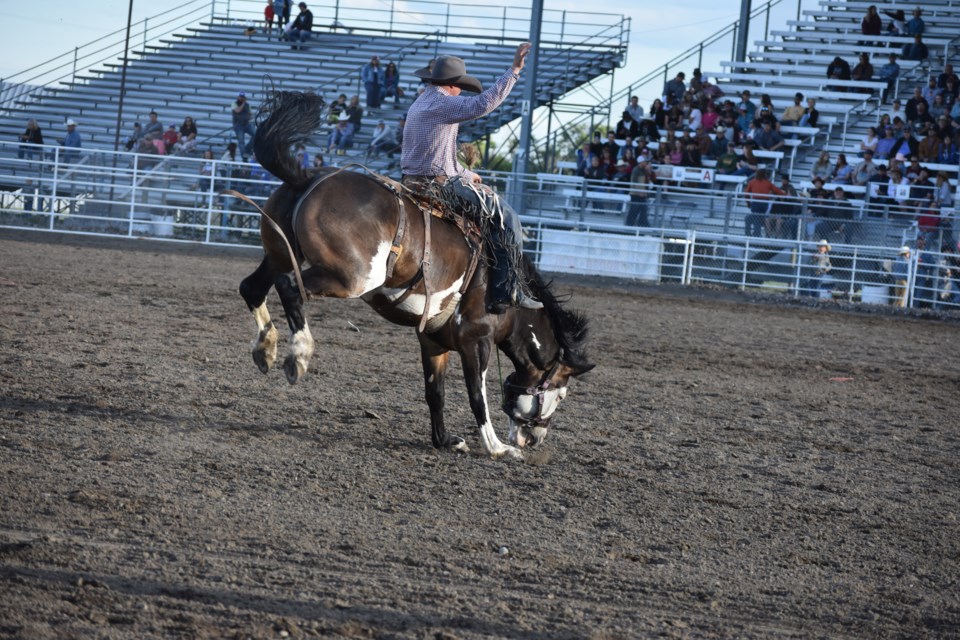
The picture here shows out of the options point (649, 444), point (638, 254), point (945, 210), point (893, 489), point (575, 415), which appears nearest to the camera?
point (893, 489)

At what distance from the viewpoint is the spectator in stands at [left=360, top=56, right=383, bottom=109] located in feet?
92.2

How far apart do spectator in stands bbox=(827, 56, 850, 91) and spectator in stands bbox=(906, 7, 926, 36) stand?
1.92 meters

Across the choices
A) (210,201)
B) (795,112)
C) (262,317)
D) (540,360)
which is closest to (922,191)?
(795,112)

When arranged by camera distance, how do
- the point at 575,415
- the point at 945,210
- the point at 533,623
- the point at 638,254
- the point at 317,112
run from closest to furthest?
the point at 533,623 < the point at 317,112 < the point at 575,415 < the point at 945,210 < the point at 638,254

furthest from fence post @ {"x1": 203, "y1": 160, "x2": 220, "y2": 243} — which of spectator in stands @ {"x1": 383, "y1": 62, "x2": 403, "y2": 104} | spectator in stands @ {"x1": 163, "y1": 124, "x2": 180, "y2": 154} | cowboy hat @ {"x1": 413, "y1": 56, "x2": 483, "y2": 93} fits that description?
cowboy hat @ {"x1": 413, "y1": 56, "x2": 483, "y2": 93}

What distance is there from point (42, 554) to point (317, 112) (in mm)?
2889

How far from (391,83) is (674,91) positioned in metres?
7.43

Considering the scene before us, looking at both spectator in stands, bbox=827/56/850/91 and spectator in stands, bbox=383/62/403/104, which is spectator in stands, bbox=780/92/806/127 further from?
spectator in stands, bbox=383/62/403/104

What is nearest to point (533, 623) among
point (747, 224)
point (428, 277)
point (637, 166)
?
point (428, 277)

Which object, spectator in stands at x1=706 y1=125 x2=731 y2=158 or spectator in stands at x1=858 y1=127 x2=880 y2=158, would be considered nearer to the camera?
spectator in stands at x1=858 y1=127 x2=880 y2=158

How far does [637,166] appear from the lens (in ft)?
75.6

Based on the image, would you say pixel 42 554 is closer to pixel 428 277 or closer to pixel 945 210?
pixel 428 277

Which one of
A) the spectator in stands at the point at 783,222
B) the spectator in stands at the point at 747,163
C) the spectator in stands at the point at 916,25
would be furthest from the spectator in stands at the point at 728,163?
the spectator in stands at the point at 916,25

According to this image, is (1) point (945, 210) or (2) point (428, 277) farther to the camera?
(1) point (945, 210)
